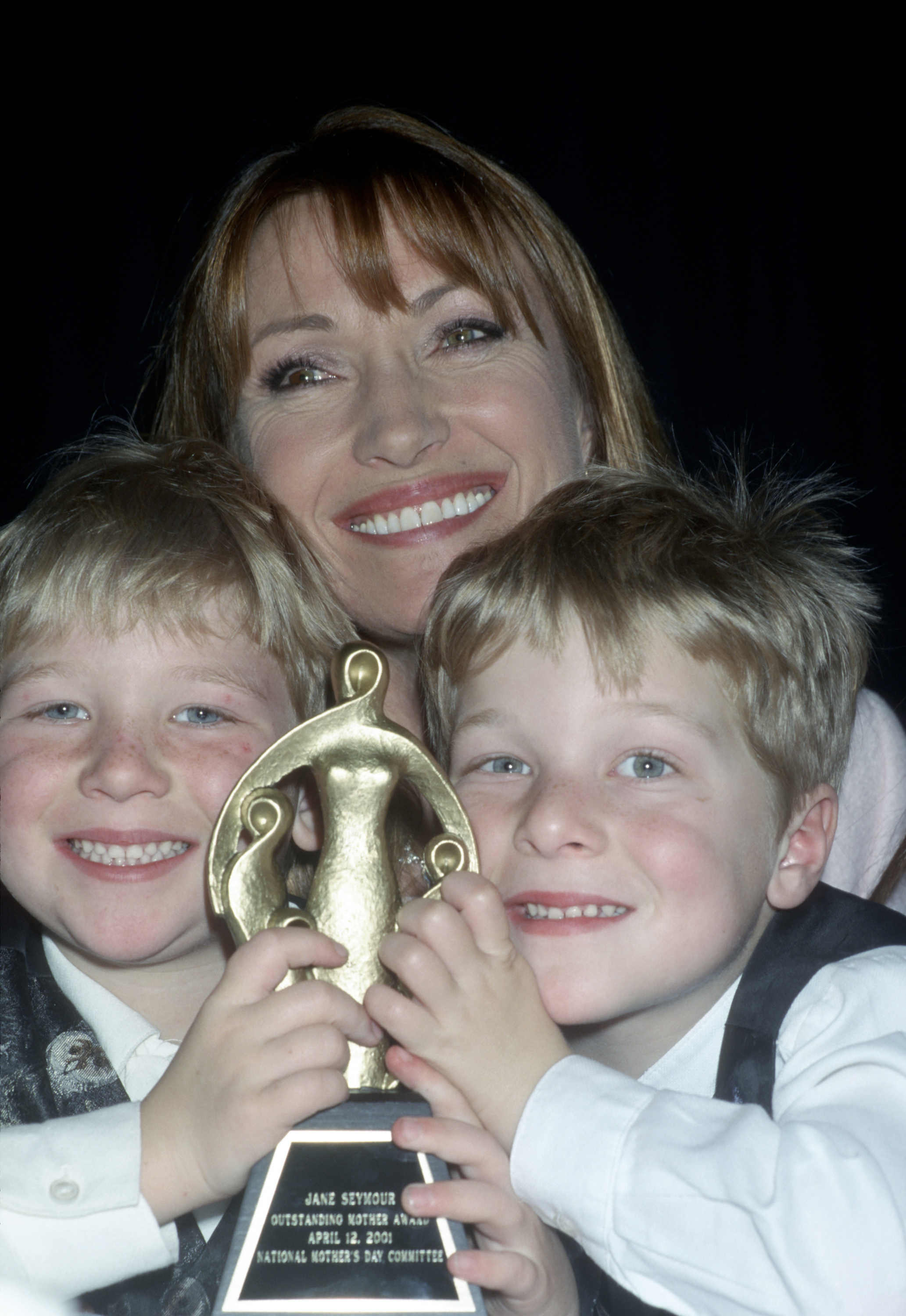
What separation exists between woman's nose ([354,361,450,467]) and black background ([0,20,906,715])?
0.67 meters

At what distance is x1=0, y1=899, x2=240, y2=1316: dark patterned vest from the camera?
826 mm

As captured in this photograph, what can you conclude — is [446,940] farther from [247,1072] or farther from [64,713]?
[64,713]

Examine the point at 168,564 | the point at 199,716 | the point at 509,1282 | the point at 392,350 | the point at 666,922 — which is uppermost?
the point at 392,350

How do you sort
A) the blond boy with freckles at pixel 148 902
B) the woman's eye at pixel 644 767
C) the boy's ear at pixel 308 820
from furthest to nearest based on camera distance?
the boy's ear at pixel 308 820, the woman's eye at pixel 644 767, the blond boy with freckles at pixel 148 902

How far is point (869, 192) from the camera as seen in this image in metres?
2.04

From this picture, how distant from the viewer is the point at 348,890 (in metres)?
0.81

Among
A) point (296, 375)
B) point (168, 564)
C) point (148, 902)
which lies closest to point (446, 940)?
point (148, 902)

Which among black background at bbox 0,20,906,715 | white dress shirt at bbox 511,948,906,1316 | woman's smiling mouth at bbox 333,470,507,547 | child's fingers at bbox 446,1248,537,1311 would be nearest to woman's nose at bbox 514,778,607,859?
white dress shirt at bbox 511,948,906,1316

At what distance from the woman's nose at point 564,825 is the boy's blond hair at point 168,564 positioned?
0.26 m

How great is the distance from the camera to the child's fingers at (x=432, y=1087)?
0.76 m

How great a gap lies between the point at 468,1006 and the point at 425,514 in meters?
0.50

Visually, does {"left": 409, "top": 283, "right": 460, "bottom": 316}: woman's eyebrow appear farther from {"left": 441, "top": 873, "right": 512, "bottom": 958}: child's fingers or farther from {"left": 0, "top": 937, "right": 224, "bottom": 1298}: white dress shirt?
{"left": 0, "top": 937, "right": 224, "bottom": 1298}: white dress shirt

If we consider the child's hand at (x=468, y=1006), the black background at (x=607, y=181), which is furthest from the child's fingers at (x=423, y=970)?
the black background at (x=607, y=181)

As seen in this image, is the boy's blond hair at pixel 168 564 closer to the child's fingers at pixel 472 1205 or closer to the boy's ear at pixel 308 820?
the boy's ear at pixel 308 820
